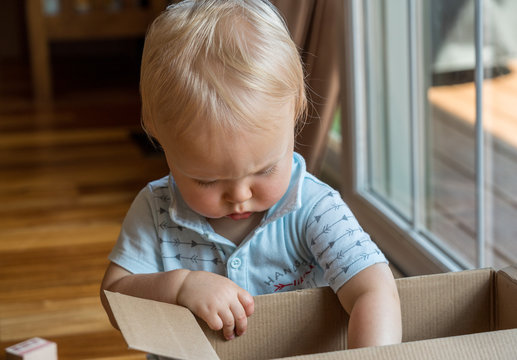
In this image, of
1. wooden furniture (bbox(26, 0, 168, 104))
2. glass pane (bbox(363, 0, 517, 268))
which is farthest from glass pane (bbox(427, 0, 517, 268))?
wooden furniture (bbox(26, 0, 168, 104))

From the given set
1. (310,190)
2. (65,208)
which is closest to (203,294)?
(310,190)

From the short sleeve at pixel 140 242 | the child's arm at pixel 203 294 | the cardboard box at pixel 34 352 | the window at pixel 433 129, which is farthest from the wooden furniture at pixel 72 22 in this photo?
the child's arm at pixel 203 294

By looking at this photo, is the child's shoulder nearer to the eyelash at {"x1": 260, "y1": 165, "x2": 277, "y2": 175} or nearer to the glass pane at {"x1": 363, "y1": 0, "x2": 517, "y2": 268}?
the eyelash at {"x1": 260, "y1": 165, "x2": 277, "y2": 175}

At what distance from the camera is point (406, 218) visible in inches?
65.1

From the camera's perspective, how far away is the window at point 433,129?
52.9 inches

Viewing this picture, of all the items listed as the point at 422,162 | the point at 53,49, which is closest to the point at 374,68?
the point at 422,162

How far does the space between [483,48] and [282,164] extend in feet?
2.00

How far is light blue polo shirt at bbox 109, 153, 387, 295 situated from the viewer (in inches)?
36.3

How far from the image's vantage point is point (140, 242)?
0.94 meters

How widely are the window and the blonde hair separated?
1.71 feet

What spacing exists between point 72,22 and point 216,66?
3.25 metres

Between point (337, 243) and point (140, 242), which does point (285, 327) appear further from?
point (140, 242)

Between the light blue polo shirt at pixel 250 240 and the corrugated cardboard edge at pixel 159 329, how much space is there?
0.74 feet

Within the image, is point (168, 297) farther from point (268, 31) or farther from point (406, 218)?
point (406, 218)
